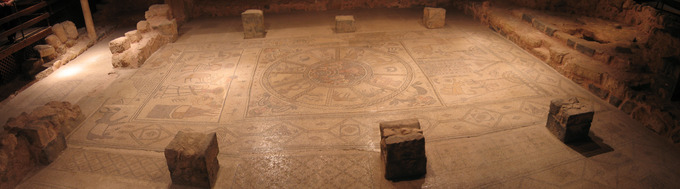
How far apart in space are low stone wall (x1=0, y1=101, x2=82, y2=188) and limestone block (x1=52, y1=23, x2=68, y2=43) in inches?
140

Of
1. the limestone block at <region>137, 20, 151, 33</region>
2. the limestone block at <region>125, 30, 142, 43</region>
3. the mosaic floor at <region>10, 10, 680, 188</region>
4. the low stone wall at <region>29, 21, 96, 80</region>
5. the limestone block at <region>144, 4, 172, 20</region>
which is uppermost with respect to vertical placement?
the limestone block at <region>144, 4, 172, 20</region>

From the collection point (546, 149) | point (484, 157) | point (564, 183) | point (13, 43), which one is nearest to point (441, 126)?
point (484, 157)

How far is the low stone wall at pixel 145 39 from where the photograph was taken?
6.98 meters

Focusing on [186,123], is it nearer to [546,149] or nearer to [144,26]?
[144,26]

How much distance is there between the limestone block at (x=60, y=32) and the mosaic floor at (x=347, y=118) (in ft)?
5.89

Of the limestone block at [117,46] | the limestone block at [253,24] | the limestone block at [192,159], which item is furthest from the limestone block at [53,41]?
the limestone block at [192,159]

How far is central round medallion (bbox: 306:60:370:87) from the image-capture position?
6.24 m

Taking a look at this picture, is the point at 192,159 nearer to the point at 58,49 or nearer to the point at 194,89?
the point at 194,89

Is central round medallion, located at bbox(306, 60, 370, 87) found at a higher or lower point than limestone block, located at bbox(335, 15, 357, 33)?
lower

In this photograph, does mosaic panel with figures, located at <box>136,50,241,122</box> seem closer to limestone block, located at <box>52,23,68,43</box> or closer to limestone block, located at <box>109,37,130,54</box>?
limestone block, located at <box>109,37,130,54</box>

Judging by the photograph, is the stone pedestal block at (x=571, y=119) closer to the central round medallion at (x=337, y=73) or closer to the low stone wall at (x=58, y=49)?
the central round medallion at (x=337, y=73)

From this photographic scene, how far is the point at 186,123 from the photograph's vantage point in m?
5.17

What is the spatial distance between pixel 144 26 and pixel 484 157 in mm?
6912

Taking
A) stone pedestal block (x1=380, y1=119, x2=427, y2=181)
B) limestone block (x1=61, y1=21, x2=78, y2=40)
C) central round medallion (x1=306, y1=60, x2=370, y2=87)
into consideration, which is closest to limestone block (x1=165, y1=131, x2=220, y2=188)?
stone pedestal block (x1=380, y1=119, x2=427, y2=181)
